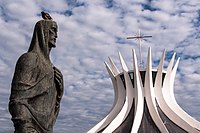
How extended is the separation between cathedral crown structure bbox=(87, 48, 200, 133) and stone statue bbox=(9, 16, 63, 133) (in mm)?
19251

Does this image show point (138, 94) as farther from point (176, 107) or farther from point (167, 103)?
point (176, 107)

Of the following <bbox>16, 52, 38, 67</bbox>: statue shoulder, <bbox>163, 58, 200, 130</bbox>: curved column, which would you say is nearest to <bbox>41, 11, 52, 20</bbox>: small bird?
<bbox>16, 52, 38, 67</bbox>: statue shoulder

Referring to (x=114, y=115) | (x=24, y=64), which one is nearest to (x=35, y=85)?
(x=24, y=64)

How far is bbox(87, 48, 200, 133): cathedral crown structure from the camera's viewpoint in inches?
928

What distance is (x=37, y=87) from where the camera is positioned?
3.40m

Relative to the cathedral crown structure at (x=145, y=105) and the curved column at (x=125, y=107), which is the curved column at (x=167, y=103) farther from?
the curved column at (x=125, y=107)

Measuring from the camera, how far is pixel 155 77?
1071 inches

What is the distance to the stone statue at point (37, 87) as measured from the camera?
3.21 m

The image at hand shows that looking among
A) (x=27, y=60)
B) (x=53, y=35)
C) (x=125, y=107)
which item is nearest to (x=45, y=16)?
(x=53, y=35)

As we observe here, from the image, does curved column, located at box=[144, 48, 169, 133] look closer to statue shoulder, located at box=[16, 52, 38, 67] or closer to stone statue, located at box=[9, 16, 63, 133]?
stone statue, located at box=[9, 16, 63, 133]

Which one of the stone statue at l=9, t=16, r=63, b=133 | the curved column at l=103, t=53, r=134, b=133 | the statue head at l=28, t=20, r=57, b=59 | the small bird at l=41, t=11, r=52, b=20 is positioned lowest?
the stone statue at l=9, t=16, r=63, b=133

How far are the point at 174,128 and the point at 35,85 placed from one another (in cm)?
2145

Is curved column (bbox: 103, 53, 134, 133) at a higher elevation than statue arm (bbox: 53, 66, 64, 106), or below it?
higher

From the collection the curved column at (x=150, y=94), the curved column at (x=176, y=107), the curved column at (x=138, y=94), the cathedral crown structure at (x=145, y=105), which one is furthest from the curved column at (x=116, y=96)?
the curved column at (x=176, y=107)
